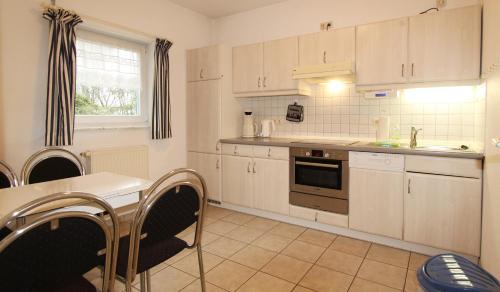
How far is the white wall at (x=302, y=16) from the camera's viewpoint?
302cm

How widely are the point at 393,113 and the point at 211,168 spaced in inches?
85.6

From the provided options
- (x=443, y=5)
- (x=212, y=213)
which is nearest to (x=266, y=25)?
(x=443, y=5)

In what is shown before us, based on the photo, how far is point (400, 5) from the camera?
2998 millimetres

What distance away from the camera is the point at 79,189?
66.3 inches

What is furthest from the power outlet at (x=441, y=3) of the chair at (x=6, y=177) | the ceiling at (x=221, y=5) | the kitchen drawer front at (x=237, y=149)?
the chair at (x=6, y=177)

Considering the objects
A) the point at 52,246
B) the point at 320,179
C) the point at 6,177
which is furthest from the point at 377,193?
the point at 6,177

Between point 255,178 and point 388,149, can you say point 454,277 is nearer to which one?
point 388,149

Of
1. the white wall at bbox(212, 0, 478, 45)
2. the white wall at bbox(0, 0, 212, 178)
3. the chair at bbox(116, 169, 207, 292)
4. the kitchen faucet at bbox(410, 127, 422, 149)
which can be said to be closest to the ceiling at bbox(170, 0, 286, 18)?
the white wall at bbox(212, 0, 478, 45)

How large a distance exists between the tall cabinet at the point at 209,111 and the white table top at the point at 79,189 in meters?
1.86

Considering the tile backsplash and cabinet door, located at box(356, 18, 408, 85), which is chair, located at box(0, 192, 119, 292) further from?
the tile backsplash

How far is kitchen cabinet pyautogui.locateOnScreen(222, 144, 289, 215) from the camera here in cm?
325

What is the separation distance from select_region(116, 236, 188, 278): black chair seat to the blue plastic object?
3.81ft

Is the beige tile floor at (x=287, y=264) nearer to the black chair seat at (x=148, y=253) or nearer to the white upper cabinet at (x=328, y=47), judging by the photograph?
the black chair seat at (x=148, y=253)

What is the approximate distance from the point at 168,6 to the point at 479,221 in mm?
3828
